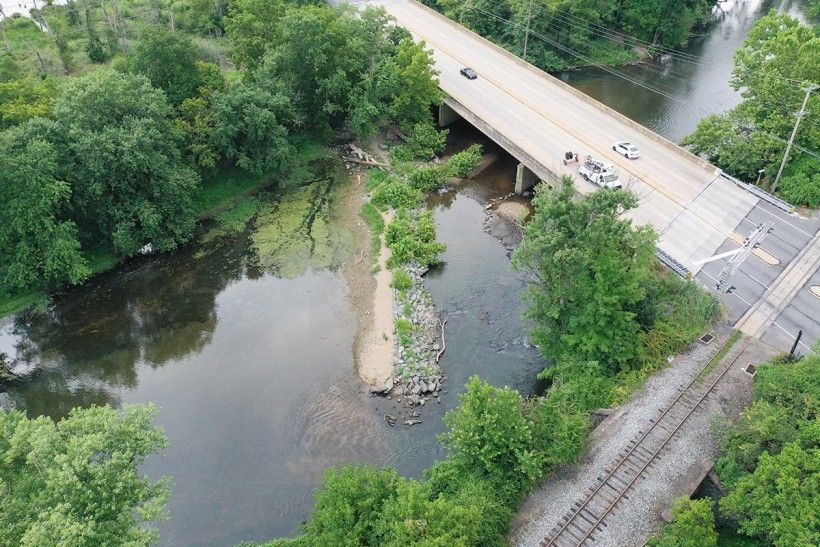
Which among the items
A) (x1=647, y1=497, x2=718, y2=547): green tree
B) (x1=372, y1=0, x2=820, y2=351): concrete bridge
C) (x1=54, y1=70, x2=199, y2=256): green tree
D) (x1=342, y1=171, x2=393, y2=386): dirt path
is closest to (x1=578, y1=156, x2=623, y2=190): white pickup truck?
(x1=372, y1=0, x2=820, y2=351): concrete bridge

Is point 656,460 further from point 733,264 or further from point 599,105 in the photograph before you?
point 599,105

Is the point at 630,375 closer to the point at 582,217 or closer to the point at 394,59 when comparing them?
the point at 582,217

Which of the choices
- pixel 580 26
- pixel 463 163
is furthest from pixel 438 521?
pixel 580 26

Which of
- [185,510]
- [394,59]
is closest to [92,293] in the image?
[185,510]

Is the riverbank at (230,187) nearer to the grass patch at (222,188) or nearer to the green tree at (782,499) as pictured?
the grass patch at (222,188)

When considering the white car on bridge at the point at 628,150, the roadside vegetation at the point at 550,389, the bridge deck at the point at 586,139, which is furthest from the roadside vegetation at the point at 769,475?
the white car on bridge at the point at 628,150

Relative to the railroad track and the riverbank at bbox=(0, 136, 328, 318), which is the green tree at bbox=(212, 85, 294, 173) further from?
the railroad track

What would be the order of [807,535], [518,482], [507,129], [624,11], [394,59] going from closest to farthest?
[807,535] < [518,482] < [507,129] < [394,59] < [624,11]
